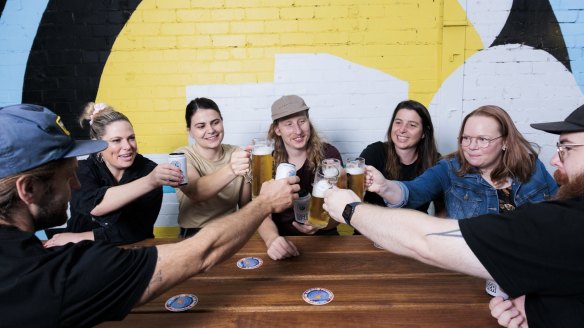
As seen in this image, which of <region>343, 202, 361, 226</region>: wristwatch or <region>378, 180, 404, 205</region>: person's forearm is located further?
<region>378, 180, 404, 205</region>: person's forearm

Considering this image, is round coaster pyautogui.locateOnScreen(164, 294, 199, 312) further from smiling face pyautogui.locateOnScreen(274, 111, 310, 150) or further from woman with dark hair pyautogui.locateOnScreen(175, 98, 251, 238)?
smiling face pyautogui.locateOnScreen(274, 111, 310, 150)

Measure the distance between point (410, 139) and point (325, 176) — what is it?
1.14m

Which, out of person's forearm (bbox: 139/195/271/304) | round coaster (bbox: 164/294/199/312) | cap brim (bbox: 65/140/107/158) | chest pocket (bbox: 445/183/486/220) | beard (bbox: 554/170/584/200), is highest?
cap brim (bbox: 65/140/107/158)

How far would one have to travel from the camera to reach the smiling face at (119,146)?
218 centimetres

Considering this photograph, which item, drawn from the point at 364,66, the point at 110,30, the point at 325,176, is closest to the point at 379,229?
the point at 325,176

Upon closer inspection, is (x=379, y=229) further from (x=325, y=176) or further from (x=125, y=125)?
(x=125, y=125)

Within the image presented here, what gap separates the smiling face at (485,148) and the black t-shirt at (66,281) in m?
1.71

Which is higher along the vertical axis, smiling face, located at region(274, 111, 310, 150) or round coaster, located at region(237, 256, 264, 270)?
smiling face, located at region(274, 111, 310, 150)

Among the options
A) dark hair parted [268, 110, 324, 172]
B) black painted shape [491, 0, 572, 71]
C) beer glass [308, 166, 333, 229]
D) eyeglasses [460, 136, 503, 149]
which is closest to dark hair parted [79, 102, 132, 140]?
dark hair parted [268, 110, 324, 172]

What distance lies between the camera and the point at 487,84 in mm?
3266

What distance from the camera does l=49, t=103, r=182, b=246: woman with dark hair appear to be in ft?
6.40

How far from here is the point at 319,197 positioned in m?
1.67

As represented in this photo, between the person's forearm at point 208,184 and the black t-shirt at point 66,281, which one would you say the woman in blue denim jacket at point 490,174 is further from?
the black t-shirt at point 66,281

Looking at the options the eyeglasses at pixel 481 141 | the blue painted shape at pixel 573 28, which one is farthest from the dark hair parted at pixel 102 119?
the blue painted shape at pixel 573 28
